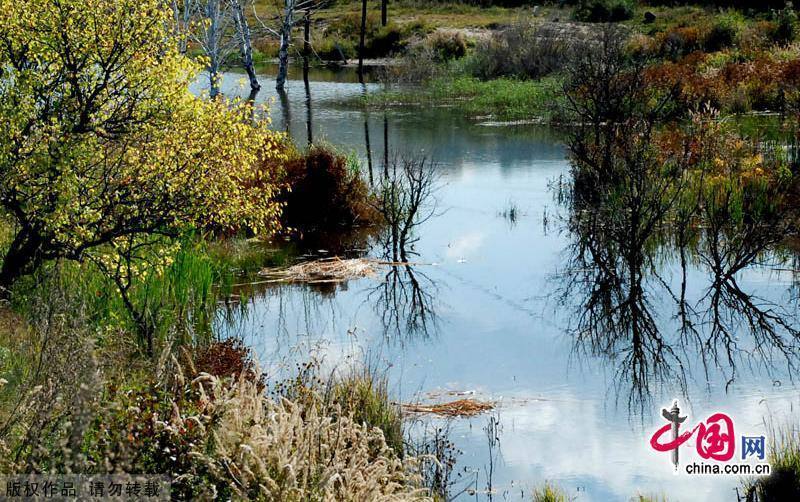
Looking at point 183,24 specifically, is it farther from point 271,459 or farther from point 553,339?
point 271,459

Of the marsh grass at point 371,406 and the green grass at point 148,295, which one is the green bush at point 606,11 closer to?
the green grass at point 148,295

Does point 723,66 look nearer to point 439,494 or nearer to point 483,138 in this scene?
point 483,138

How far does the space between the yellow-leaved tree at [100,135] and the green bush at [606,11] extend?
130ft

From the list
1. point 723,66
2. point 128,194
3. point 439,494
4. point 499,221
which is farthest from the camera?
point 723,66

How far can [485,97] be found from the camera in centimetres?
2898

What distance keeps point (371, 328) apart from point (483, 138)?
1269 cm

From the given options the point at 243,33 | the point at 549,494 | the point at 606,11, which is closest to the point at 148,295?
the point at 549,494

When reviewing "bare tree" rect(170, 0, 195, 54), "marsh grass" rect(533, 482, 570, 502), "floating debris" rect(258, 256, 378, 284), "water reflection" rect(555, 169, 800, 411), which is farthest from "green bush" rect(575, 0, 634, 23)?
"marsh grass" rect(533, 482, 570, 502)

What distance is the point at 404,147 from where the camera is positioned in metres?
20.4

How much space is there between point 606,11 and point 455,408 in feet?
136

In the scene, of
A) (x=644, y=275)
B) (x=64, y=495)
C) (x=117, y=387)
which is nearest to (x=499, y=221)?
(x=644, y=275)

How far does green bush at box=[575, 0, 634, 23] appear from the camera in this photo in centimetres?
4616

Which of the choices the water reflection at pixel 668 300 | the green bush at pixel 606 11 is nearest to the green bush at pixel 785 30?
the green bush at pixel 606 11

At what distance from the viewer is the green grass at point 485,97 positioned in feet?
86.2
